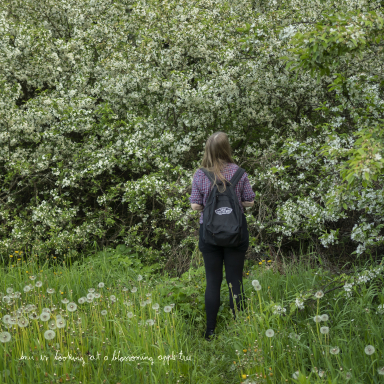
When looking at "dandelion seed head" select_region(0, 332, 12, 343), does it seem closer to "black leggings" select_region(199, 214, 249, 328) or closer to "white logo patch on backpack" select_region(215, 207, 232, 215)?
"black leggings" select_region(199, 214, 249, 328)

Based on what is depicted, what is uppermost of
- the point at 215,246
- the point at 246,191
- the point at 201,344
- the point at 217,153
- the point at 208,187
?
the point at 217,153

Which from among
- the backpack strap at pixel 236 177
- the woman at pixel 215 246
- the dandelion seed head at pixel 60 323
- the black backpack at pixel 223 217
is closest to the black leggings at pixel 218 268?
the woman at pixel 215 246

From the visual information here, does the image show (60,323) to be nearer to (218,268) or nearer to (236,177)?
(218,268)

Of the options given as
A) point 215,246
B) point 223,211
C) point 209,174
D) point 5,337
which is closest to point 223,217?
point 223,211

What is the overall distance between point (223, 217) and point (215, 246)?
0.93ft

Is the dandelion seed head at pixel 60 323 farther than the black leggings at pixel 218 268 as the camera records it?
No

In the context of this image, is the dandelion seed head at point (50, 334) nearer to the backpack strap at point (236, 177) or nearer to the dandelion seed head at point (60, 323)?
the dandelion seed head at point (60, 323)

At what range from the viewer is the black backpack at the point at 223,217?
3.20 meters

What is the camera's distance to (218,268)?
11.2 feet

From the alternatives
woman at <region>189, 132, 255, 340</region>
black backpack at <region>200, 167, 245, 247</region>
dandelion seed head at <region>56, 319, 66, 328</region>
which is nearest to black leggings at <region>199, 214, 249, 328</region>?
woman at <region>189, 132, 255, 340</region>

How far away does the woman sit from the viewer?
337 cm

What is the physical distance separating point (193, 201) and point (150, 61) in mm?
3697

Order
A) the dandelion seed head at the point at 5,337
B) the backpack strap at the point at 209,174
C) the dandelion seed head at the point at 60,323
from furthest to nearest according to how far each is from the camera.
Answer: the backpack strap at the point at 209,174 < the dandelion seed head at the point at 60,323 < the dandelion seed head at the point at 5,337

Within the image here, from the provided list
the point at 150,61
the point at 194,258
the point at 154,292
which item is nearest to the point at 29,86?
the point at 150,61
